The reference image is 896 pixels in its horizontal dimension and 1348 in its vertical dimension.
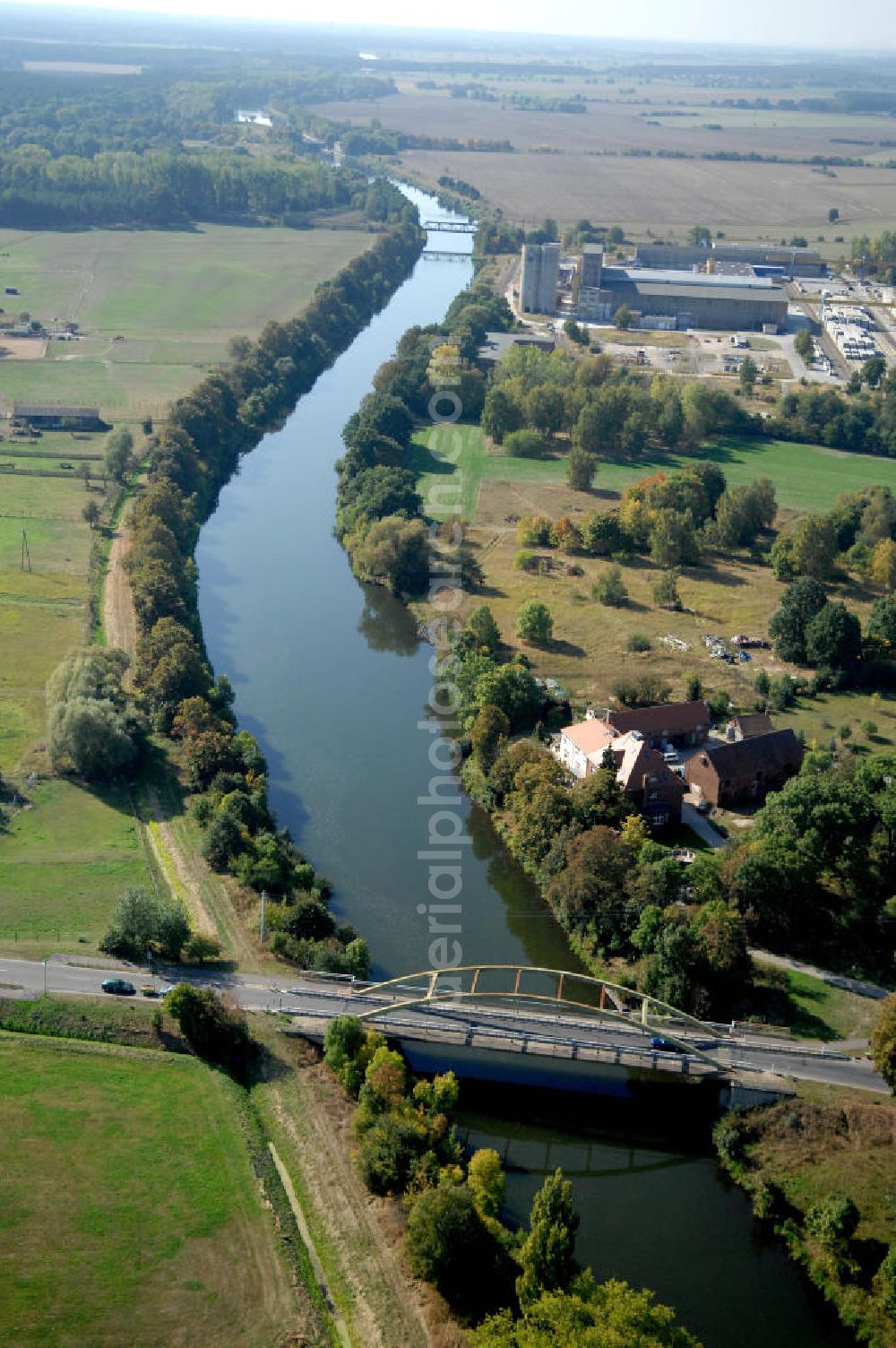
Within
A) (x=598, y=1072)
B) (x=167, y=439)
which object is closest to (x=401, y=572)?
(x=167, y=439)

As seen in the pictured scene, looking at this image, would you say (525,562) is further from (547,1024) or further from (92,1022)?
(92,1022)

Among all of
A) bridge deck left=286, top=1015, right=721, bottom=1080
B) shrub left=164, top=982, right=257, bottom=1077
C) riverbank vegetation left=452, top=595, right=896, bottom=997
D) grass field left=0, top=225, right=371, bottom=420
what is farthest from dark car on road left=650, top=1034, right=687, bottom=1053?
grass field left=0, top=225, right=371, bottom=420

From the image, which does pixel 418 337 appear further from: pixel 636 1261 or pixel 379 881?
pixel 636 1261

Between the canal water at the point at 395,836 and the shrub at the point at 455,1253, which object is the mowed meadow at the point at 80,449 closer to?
the canal water at the point at 395,836

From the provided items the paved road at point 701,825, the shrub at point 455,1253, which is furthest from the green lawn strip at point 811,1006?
the shrub at point 455,1253

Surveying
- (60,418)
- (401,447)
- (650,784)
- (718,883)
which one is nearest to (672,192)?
(401,447)
